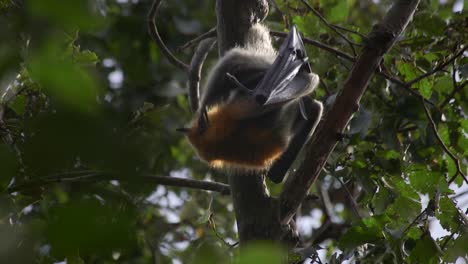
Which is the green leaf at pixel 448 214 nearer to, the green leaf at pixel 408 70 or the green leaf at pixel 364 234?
the green leaf at pixel 364 234

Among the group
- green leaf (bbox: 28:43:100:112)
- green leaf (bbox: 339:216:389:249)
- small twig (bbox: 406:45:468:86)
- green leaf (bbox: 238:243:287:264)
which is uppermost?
green leaf (bbox: 28:43:100:112)

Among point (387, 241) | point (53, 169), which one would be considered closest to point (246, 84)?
point (387, 241)


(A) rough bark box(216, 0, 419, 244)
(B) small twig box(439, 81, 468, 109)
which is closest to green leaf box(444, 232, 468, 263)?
(A) rough bark box(216, 0, 419, 244)

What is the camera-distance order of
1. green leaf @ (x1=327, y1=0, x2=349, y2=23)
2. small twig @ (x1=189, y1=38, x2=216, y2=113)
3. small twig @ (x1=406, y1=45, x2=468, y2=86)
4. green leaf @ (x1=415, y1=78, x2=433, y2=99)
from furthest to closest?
green leaf @ (x1=327, y1=0, x2=349, y2=23) → small twig @ (x1=189, y1=38, x2=216, y2=113) → green leaf @ (x1=415, y1=78, x2=433, y2=99) → small twig @ (x1=406, y1=45, x2=468, y2=86)

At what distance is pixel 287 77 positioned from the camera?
4.66 meters

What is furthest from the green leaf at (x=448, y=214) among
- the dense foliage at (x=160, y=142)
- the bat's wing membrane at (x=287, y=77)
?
the bat's wing membrane at (x=287, y=77)

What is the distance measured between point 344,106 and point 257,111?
3.40 ft

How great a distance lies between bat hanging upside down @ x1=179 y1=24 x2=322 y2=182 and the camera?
15.2ft

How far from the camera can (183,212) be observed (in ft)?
22.4

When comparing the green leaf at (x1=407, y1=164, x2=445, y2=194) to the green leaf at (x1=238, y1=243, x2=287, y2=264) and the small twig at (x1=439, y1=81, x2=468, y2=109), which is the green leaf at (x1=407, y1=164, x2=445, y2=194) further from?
the green leaf at (x1=238, y1=243, x2=287, y2=264)

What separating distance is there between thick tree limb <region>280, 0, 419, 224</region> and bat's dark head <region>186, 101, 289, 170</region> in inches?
26.7

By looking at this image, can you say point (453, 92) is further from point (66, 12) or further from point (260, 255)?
point (66, 12)

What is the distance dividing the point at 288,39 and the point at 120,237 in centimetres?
399

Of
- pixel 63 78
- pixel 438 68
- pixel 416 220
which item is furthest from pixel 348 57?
pixel 63 78
